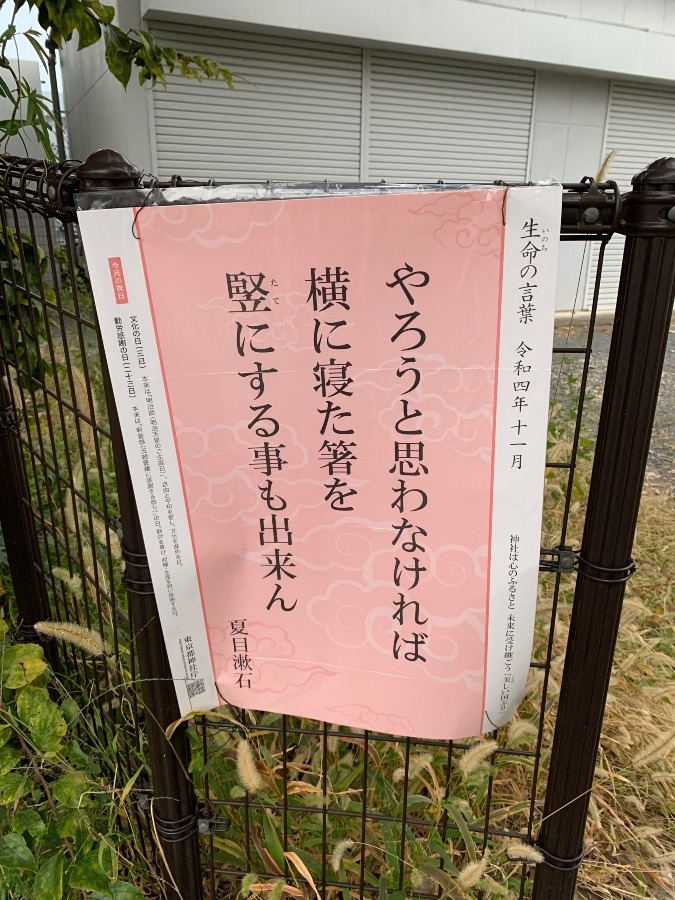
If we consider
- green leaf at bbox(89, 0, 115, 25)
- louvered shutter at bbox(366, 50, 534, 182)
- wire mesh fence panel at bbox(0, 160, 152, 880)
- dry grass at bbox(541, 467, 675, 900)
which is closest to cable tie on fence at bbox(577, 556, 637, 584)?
dry grass at bbox(541, 467, 675, 900)

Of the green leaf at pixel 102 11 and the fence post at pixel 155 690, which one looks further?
the green leaf at pixel 102 11

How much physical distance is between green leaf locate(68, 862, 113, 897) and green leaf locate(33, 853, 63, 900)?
0.06 feet

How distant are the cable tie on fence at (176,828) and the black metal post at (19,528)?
0.97 m

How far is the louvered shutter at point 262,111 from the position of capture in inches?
263

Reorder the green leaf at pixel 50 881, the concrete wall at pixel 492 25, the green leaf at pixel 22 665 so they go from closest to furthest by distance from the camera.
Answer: the green leaf at pixel 50 881 → the green leaf at pixel 22 665 → the concrete wall at pixel 492 25

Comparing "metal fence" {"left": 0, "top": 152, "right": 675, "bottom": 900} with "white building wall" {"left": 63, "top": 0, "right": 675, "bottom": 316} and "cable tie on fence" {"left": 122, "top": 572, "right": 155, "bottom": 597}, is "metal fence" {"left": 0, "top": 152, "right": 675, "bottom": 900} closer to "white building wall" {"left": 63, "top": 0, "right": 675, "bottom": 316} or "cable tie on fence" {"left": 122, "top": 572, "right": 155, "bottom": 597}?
"cable tie on fence" {"left": 122, "top": 572, "right": 155, "bottom": 597}

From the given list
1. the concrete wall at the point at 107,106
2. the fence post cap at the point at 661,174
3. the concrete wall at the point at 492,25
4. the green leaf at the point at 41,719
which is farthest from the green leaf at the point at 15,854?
the concrete wall at the point at 492,25

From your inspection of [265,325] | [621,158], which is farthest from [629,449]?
[621,158]

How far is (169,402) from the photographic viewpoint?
1045mm

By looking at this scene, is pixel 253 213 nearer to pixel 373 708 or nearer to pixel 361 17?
pixel 373 708

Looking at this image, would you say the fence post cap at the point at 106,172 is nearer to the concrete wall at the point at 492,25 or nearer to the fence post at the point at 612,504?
the fence post at the point at 612,504

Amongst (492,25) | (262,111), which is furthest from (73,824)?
(492,25)

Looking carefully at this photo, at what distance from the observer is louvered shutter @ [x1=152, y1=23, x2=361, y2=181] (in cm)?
668

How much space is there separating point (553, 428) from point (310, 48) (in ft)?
20.3
